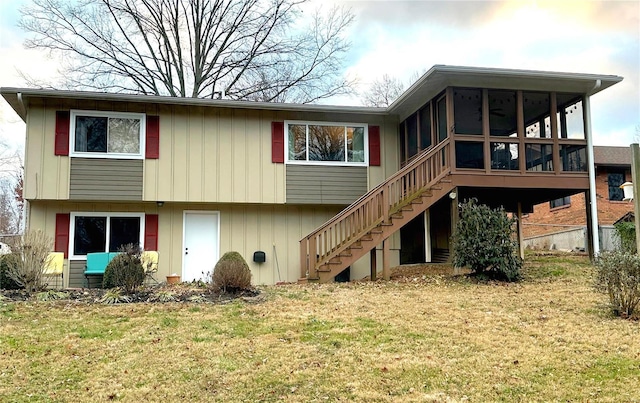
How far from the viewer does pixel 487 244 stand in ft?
32.3

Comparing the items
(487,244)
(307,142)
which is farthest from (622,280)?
(307,142)

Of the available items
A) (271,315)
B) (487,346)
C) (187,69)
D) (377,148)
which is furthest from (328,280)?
(187,69)

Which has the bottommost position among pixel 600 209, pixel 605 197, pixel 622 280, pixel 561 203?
pixel 622 280

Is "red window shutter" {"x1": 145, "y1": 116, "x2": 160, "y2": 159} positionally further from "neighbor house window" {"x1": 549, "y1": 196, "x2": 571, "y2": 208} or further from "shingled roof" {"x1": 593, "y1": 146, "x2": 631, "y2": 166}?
"shingled roof" {"x1": 593, "y1": 146, "x2": 631, "y2": 166}

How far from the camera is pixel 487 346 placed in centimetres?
546

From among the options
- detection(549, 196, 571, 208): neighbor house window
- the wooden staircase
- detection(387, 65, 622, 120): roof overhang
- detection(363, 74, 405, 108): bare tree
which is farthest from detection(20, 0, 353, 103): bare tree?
the wooden staircase

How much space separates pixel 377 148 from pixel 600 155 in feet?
39.1

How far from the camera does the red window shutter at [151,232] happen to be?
12404 millimetres

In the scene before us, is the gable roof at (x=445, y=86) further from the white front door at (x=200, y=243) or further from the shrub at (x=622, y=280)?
the shrub at (x=622, y=280)

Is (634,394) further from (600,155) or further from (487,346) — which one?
(600,155)

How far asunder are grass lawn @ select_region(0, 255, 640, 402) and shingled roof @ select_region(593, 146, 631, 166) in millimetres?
13726

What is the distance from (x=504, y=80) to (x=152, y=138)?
8.25 m

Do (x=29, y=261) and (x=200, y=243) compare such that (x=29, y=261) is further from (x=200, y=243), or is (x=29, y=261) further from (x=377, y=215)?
(x=377, y=215)

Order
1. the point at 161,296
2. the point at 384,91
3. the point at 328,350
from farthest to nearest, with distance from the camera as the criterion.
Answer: the point at 384,91
the point at 161,296
the point at 328,350
